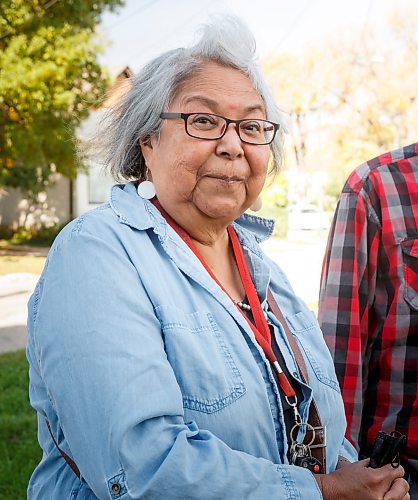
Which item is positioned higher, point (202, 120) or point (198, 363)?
point (202, 120)

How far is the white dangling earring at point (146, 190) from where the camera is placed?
1.93 metres

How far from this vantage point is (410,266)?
7.57 feet

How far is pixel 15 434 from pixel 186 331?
403 centimetres

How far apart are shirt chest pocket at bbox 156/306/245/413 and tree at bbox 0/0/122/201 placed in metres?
12.5

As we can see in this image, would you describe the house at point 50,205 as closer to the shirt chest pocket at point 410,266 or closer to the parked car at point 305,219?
the parked car at point 305,219

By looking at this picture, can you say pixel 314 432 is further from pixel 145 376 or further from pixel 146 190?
pixel 146 190

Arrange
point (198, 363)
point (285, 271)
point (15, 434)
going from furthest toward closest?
point (285, 271)
point (15, 434)
point (198, 363)

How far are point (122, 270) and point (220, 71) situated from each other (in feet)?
2.34

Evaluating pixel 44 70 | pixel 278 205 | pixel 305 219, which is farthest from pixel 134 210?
pixel 278 205

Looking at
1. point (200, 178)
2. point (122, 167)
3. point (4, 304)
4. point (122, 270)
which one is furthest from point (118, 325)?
point (4, 304)

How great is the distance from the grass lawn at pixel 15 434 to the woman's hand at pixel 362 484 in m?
2.92

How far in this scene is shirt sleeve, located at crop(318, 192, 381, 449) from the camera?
2328 mm

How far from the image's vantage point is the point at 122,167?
2.12 m

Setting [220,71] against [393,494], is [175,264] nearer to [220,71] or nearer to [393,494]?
[220,71]
